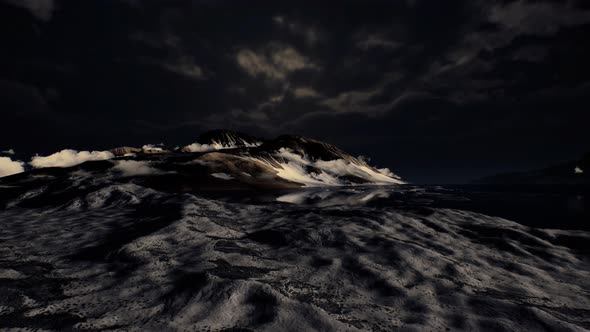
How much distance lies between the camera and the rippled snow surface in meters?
8.76

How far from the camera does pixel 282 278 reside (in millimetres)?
11906

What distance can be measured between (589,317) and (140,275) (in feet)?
52.9

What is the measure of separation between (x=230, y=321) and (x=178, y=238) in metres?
10.1

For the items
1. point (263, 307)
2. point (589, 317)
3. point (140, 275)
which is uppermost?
point (589, 317)

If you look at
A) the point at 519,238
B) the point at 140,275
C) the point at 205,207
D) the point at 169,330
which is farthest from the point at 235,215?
the point at 519,238

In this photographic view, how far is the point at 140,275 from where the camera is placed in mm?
11695

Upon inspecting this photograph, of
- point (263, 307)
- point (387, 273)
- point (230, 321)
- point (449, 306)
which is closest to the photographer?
point (230, 321)

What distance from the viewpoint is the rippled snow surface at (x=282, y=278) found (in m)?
8.76

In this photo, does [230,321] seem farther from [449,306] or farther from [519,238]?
[519,238]

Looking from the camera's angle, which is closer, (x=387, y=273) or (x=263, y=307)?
(x=263, y=307)

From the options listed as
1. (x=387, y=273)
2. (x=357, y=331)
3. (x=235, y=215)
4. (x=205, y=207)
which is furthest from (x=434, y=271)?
(x=205, y=207)

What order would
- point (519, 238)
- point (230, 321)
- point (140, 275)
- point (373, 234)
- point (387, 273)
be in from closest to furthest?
point (230, 321) < point (140, 275) < point (387, 273) < point (373, 234) < point (519, 238)

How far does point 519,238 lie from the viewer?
2297cm

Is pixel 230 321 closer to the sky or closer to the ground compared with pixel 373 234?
closer to the ground
